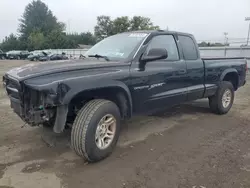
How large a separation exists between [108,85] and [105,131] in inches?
25.1

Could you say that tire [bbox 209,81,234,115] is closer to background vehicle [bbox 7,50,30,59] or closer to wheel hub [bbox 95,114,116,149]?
wheel hub [bbox 95,114,116,149]

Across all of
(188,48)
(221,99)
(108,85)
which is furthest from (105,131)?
(221,99)

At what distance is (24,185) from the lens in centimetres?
309

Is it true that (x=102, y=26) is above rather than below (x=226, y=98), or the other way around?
above

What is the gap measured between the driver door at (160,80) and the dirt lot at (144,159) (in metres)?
0.64

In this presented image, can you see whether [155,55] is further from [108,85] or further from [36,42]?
[36,42]

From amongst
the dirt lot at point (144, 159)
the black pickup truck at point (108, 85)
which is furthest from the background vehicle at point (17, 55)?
the black pickup truck at point (108, 85)

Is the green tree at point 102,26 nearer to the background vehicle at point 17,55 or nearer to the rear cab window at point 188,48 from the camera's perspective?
the background vehicle at point 17,55

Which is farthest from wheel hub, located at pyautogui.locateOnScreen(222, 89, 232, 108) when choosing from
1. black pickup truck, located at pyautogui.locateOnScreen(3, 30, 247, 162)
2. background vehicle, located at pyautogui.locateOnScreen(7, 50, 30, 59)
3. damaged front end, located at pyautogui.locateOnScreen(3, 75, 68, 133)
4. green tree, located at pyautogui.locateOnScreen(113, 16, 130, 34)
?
green tree, located at pyautogui.locateOnScreen(113, 16, 130, 34)

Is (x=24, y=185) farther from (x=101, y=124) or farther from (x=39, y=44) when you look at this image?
(x=39, y=44)

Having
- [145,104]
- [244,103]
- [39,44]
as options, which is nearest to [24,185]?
[145,104]

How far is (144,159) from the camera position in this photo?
3811mm

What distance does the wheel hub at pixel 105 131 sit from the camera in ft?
11.9

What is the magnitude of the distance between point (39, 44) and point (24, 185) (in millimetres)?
64296
